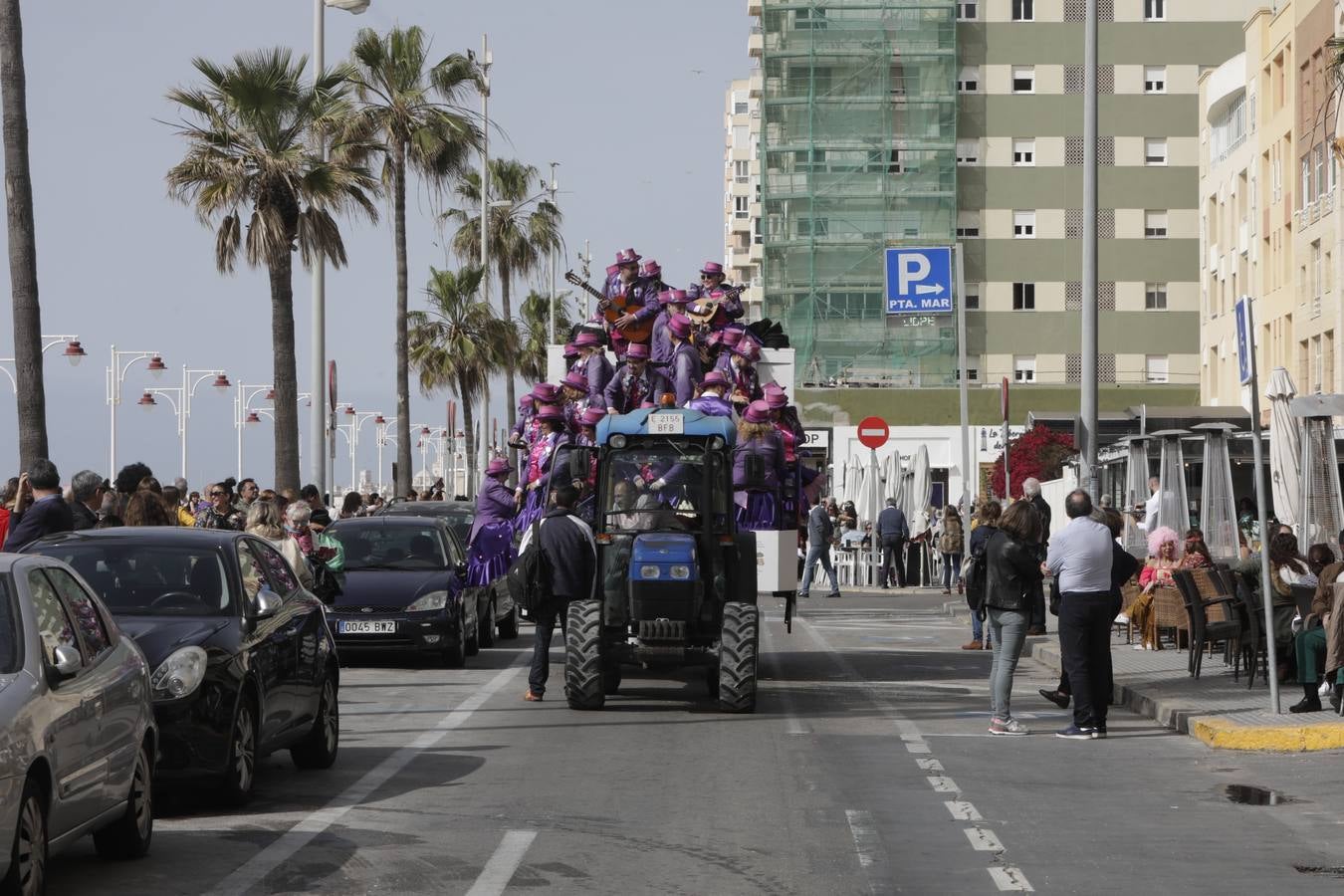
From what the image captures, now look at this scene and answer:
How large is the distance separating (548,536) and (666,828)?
6.78m

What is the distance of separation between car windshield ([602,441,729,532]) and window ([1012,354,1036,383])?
220 ft

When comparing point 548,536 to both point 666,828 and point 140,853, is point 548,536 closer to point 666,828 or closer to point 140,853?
point 666,828

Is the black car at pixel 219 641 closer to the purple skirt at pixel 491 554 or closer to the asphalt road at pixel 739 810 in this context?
the asphalt road at pixel 739 810

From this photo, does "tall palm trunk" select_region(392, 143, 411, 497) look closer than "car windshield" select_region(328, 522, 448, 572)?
No

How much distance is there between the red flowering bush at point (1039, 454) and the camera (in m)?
62.2

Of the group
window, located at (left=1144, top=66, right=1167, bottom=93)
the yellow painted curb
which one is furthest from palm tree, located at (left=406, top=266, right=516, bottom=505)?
the yellow painted curb

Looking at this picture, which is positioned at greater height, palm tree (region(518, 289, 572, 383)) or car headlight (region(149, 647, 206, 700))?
palm tree (region(518, 289, 572, 383))

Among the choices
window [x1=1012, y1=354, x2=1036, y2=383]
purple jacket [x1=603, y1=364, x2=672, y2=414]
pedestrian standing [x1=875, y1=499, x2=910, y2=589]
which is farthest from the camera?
window [x1=1012, y1=354, x2=1036, y2=383]

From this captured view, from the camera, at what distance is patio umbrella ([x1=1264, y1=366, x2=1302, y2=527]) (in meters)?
22.5

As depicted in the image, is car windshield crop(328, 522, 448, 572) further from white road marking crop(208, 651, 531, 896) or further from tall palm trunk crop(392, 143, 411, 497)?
tall palm trunk crop(392, 143, 411, 497)

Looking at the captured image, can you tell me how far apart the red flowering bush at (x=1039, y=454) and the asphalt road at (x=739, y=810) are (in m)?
44.0

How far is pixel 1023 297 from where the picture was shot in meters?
84.3

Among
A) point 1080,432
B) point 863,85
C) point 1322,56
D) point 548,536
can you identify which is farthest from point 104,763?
point 863,85

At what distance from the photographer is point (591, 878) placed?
31.1 ft
